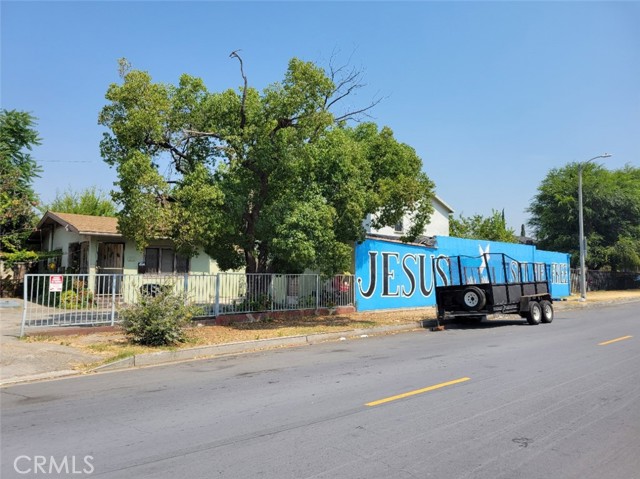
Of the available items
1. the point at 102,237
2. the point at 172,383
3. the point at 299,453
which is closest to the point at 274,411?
the point at 299,453

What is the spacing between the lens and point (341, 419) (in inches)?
245

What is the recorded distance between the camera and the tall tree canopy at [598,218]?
4541cm

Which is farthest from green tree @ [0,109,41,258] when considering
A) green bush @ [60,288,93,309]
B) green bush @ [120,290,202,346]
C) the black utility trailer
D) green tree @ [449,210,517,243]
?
green tree @ [449,210,517,243]

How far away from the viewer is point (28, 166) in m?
29.8

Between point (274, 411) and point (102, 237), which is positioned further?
point (102, 237)

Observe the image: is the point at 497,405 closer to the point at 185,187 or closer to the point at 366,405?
the point at 366,405

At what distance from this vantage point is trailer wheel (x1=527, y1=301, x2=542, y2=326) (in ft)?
59.9

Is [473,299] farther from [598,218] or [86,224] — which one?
[598,218]

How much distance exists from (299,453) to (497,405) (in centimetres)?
314

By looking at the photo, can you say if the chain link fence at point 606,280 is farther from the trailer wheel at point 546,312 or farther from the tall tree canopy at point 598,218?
the trailer wheel at point 546,312

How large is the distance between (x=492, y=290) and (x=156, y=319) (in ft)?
35.8

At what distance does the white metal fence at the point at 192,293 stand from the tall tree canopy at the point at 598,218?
111 ft

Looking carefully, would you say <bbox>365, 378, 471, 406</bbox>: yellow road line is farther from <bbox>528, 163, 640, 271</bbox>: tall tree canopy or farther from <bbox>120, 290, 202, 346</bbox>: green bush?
<bbox>528, 163, 640, 271</bbox>: tall tree canopy

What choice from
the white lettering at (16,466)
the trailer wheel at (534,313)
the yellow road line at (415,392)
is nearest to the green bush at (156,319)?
the yellow road line at (415,392)
